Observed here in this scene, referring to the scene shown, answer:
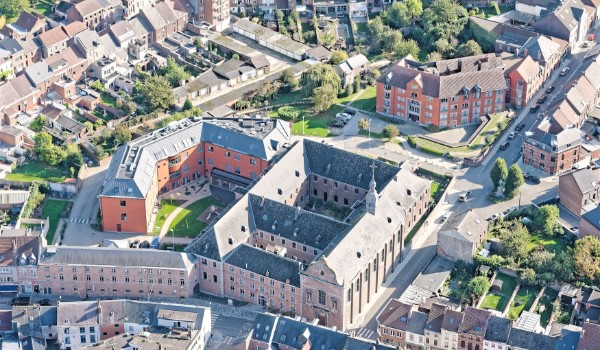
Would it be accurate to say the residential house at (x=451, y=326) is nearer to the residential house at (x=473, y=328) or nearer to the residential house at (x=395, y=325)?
the residential house at (x=473, y=328)

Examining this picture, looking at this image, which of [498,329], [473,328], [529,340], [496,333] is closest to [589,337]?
[529,340]

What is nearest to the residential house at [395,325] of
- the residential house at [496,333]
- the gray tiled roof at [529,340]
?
the residential house at [496,333]

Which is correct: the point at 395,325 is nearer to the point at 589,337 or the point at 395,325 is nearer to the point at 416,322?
the point at 416,322

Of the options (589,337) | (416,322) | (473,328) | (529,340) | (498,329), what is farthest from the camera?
(416,322)

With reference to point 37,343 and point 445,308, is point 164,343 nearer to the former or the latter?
point 37,343

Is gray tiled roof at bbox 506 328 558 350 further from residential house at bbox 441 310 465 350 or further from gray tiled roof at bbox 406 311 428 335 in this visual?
gray tiled roof at bbox 406 311 428 335
